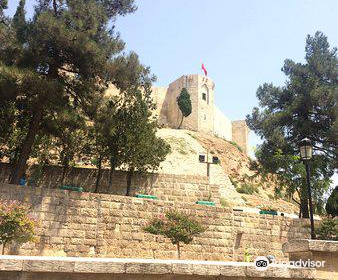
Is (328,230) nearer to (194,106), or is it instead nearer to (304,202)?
(304,202)

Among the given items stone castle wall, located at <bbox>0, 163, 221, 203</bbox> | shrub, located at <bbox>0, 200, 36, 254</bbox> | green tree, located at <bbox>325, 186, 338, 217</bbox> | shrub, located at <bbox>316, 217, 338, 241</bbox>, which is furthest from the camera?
stone castle wall, located at <bbox>0, 163, 221, 203</bbox>

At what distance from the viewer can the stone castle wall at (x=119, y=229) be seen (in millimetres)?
12180

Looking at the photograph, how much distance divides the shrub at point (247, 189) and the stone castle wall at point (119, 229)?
59.7 feet

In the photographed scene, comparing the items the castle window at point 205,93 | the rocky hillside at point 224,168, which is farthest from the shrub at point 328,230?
the castle window at point 205,93

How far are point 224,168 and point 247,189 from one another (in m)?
5.85

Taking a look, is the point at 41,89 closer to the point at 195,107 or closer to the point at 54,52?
the point at 54,52

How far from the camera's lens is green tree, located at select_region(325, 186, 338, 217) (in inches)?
658

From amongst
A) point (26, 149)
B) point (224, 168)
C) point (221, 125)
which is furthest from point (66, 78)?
point (221, 125)

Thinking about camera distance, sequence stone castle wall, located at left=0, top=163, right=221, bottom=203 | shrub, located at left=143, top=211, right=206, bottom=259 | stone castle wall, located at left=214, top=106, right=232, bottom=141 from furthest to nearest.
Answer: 1. stone castle wall, located at left=214, top=106, right=232, bottom=141
2. stone castle wall, located at left=0, top=163, right=221, bottom=203
3. shrub, located at left=143, top=211, right=206, bottom=259

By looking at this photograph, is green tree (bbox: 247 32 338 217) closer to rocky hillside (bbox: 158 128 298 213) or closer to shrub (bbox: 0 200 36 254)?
rocky hillside (bbox: 158 128 298 213)

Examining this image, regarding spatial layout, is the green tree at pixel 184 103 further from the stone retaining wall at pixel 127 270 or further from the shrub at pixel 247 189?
the stone retaining wall at pixel 127 270

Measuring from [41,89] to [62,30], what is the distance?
2201mm

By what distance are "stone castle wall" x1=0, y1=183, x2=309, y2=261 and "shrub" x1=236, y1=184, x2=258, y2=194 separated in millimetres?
18208

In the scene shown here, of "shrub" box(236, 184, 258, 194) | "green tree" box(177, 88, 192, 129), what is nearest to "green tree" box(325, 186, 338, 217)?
"shrub" box(236, 184, 258, 194)
